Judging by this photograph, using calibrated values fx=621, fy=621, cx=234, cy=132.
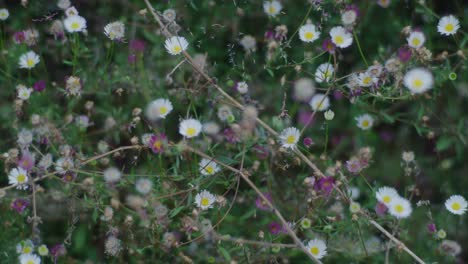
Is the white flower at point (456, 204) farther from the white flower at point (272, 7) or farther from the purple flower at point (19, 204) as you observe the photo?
the purple flower at point (19, 204)

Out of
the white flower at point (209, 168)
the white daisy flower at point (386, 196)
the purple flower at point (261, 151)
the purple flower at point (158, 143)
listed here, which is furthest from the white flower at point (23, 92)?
the white daisy flower at point (386, 196)

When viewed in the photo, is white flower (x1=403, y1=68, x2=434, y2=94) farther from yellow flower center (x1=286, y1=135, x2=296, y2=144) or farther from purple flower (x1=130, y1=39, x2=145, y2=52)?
purple flower (x1=130, y1=39, x2=145, y2=52)

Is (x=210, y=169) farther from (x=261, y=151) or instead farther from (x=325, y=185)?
(x=325, y=185)

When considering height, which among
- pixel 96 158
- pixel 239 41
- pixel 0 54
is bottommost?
pixel 0 54

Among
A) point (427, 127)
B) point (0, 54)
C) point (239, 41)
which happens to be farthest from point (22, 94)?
point (427, 127)

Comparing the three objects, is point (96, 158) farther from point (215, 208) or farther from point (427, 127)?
point (427, 127)

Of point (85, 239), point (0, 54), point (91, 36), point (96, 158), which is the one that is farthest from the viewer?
point (91, 36)

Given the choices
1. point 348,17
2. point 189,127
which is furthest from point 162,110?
point 348,17
